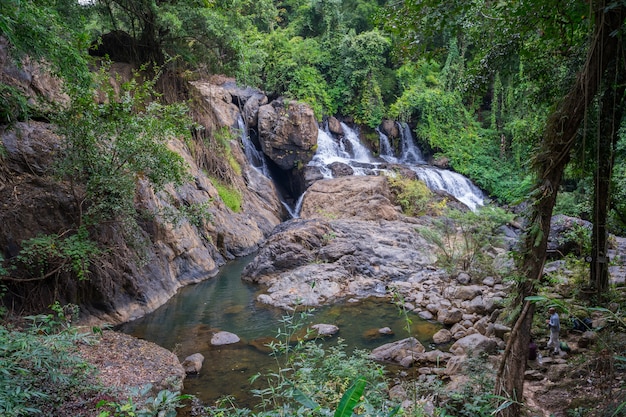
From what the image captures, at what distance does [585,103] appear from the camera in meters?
3.14

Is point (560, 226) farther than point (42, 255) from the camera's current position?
Yes

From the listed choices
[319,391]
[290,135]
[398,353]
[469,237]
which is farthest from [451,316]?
[290,135]

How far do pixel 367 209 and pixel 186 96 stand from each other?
8216mm

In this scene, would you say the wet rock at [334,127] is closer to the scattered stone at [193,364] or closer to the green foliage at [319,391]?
the scattered stone at [193,364]

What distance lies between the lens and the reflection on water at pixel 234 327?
609 centimetres

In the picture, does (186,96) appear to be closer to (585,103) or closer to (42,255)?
(42,255)

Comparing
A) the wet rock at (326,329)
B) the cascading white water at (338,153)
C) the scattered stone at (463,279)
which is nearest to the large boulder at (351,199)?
the cascading white water at (338,153)

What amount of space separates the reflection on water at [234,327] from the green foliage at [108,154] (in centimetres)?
253

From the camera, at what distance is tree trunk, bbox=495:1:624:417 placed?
3.23m

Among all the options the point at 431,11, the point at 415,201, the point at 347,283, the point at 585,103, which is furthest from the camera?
the point at 415,201

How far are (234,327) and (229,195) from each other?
323 inches

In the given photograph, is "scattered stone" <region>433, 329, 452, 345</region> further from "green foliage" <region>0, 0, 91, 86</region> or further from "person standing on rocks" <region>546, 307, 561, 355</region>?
"green foliage" <region>0, 0, 91, 86</region>

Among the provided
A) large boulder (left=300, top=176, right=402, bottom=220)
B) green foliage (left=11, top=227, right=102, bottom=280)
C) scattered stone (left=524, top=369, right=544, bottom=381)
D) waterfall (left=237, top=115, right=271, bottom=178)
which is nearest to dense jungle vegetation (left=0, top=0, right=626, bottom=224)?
green foliage (left=11, top=227, right=102, bottom=280)

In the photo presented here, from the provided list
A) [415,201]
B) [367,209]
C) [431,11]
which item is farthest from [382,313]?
[415,201]
